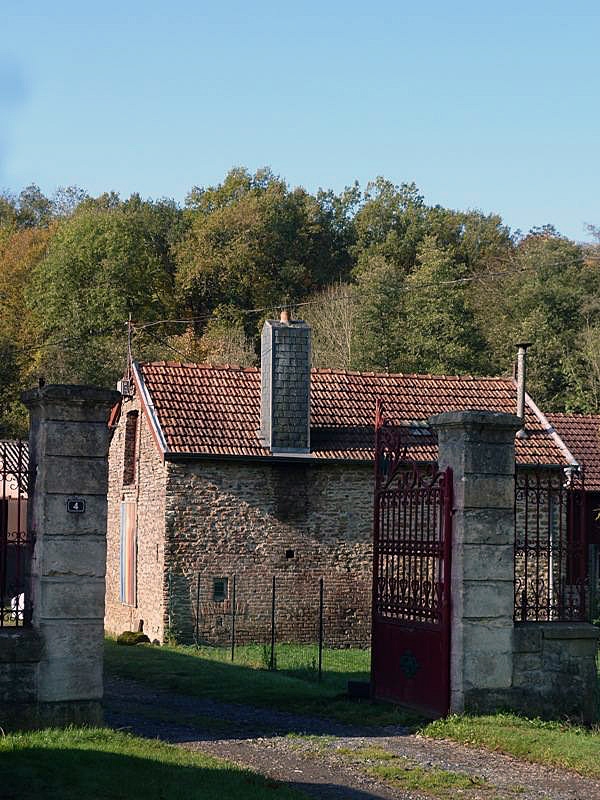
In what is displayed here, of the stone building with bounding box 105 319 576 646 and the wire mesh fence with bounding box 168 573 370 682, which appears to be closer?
the wire mesh fence with bounding box 168 573 370 682

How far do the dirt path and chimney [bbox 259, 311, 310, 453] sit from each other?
10.4 meters

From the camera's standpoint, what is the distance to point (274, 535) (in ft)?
79.8

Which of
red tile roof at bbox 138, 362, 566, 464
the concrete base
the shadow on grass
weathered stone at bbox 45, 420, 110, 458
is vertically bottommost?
the shadow on grass

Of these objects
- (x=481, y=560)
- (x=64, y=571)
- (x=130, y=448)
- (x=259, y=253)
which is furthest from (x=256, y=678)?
(x=259, y=253)

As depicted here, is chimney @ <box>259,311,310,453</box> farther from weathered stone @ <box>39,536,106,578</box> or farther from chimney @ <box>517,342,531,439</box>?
weathered stone @ <box>39,536,106,578</box>

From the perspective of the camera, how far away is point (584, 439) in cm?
2825

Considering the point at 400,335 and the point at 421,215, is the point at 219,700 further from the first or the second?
the point at 421,215

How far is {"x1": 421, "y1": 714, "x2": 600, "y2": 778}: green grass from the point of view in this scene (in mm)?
11080

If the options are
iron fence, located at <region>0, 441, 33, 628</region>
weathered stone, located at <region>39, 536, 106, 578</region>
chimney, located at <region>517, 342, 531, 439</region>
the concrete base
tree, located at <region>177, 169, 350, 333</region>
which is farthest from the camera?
tree, located at <region>177, 169, 350, 333</region>

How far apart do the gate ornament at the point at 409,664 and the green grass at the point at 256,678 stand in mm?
412

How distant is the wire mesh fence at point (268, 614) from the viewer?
23656 millimetres

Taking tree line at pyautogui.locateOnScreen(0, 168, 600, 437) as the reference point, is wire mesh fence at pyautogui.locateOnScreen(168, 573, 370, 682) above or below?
below

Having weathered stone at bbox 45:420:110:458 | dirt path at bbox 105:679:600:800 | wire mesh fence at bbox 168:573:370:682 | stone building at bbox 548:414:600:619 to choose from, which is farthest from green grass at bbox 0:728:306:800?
stone building at bbox 548:414:600:619

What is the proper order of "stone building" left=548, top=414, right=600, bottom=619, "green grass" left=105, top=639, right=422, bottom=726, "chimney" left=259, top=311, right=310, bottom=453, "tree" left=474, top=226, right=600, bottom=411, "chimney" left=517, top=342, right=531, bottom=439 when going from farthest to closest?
"tree" left=474, top=226, right=600, bottom=411 → "stone building" left=548, top=414, right=600, bottom=619 → "chimney" left=517, top=342, right=531, bottom=439 → "chimney" left=259, top=311, right=310, bottom=453 → "green grass" left=105, top=639, right=422, bottom=726
